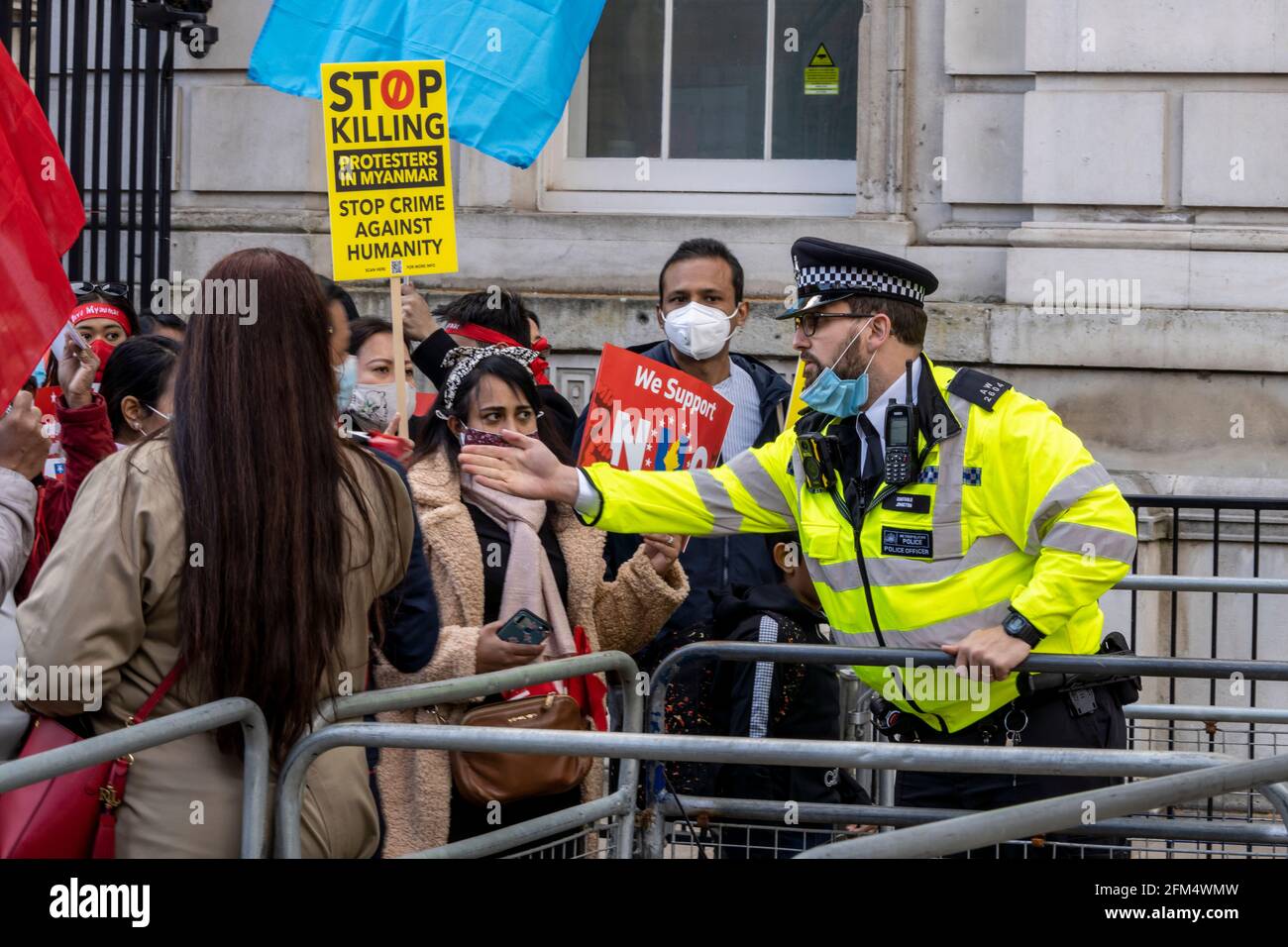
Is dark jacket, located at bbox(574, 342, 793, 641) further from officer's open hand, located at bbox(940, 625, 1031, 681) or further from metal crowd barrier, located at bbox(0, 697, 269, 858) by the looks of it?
metal crowd barrier, located at bbox(0, 697, 269, 858)

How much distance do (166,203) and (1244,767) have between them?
739cm

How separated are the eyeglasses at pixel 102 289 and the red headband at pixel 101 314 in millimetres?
150

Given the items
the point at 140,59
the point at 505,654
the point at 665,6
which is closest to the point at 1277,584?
the point at 505,654

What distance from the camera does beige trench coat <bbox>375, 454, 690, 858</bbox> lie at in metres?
4.06

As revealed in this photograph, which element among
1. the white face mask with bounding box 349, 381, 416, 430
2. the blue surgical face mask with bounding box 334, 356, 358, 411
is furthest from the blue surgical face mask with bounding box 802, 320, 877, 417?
the white face mask with bounding box 349, 381, 416, 430

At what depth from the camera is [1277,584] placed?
532 centimetres

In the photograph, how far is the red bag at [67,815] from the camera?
2939 mm

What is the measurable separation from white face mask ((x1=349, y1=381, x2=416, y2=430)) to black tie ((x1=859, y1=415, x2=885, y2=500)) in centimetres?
211

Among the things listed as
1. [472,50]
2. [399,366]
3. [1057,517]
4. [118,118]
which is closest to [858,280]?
[1057,517]

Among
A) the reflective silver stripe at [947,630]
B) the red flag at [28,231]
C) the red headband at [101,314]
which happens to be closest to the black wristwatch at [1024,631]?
the reflective silver stripe at [947,630]

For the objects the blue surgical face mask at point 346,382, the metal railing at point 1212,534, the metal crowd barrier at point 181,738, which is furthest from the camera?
the metal railing at point 1212,534

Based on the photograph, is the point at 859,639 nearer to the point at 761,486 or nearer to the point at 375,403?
the point at 761,486

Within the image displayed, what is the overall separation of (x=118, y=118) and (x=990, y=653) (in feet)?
20.3

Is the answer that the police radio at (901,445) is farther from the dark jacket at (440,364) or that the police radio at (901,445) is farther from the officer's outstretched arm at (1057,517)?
the dark jacket at (440,364)
